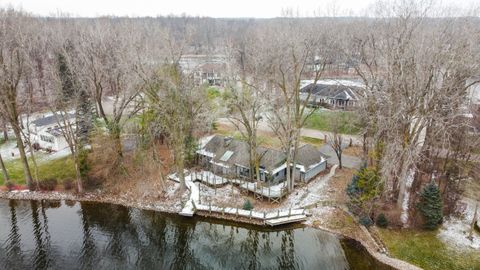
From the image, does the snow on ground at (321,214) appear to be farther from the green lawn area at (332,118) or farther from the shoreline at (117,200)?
the green lawn area at (332,118)

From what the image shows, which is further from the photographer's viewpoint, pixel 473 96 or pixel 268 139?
pixel 268 139

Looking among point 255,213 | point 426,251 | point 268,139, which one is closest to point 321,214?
point 255,213

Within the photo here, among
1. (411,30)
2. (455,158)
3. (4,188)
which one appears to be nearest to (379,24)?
(411,30)

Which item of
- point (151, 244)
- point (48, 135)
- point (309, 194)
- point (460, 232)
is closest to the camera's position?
point (460, 232)

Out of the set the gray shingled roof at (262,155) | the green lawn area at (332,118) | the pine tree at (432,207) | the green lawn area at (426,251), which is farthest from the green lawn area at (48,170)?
the pine tree at (432,207)

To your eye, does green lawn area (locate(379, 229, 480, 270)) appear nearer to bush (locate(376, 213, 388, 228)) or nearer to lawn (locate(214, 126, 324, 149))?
bush (locate(376, 213, 388, 228))

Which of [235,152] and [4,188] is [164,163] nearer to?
[235,152]

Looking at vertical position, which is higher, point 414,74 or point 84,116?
point 414,74

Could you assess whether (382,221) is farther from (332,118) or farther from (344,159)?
(332,118)
